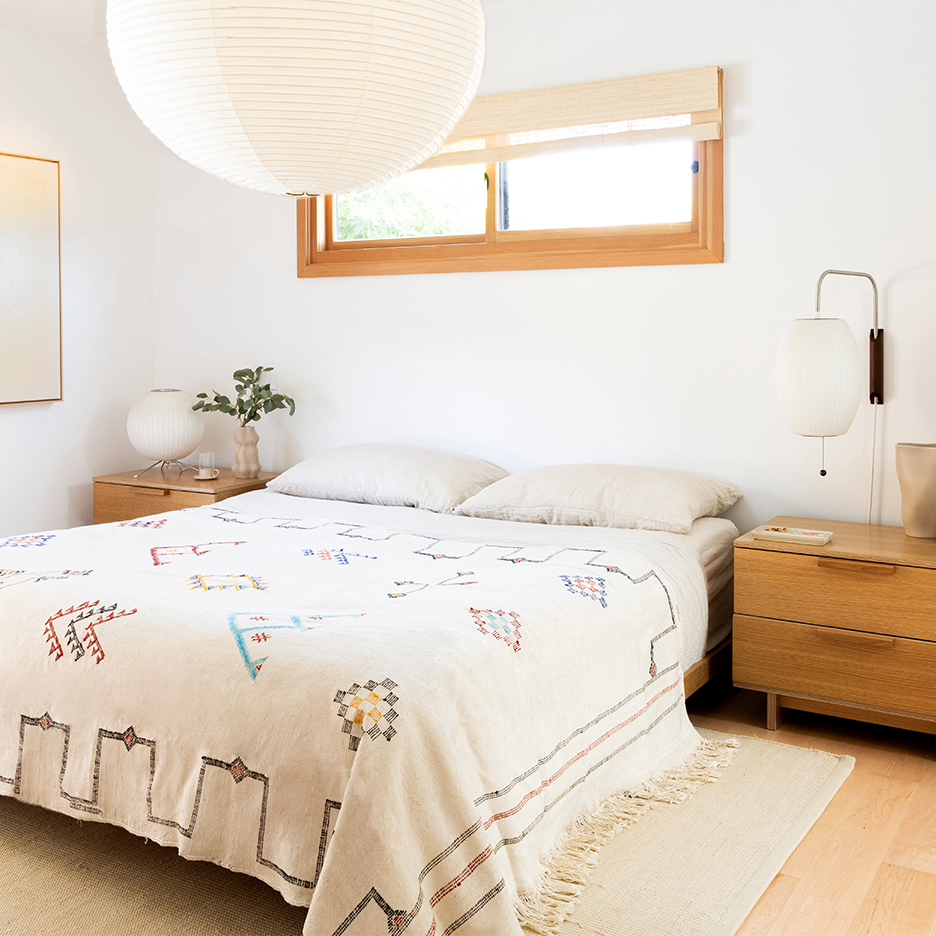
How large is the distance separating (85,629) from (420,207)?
93.4 inches

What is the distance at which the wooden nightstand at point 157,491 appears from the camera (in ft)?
12.5

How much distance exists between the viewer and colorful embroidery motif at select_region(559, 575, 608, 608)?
2.28 meters

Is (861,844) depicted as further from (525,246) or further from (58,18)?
(58,18)

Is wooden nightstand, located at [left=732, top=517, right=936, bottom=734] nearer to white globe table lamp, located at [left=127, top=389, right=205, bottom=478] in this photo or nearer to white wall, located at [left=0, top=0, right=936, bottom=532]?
white wall, located at [left=0, top=0, right=936, bottom=532]

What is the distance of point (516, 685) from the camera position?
190cm

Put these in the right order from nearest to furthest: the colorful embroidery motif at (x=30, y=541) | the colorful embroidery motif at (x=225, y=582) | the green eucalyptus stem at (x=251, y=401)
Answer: the colorful embroidery motif at (x=225, y=582)
the colorful embroidery motif at (x=30, y=541)
the green eucalyptus stem at (x=251, y=401)

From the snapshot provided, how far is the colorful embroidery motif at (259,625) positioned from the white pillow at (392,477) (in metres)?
1.37

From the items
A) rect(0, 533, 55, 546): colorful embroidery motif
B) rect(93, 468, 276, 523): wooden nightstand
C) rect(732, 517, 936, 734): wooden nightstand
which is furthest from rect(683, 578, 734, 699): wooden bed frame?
rect(93, 468, 276, 523): wooden nightstand

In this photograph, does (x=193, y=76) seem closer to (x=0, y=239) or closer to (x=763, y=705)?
(x=763, y=705)

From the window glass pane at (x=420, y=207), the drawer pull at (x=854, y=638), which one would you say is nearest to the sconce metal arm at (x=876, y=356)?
the drawer pull at (x=854, y=638)

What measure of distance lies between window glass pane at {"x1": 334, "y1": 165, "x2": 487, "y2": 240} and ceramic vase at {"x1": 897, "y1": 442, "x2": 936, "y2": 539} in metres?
1.78

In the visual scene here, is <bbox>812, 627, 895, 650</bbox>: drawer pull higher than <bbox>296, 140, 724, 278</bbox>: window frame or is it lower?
lower

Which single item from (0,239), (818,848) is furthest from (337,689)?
(0,239)

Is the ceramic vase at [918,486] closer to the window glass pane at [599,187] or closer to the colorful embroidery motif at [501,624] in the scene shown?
the window glass pane at [599,187]
